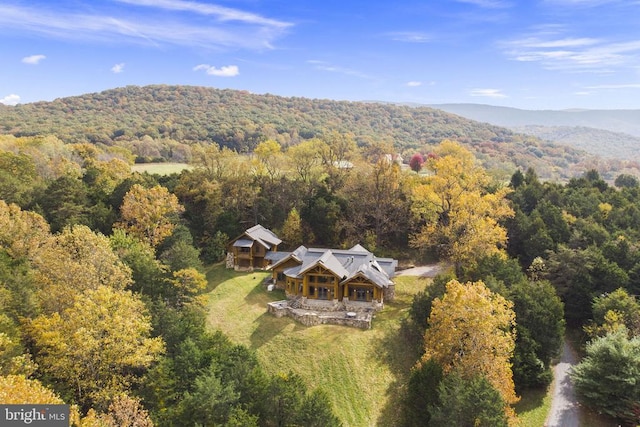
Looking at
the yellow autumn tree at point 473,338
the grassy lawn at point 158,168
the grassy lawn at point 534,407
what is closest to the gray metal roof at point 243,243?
the yellow autumn tree at point 473,338

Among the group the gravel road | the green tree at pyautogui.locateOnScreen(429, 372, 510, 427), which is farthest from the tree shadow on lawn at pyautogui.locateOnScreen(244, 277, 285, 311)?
the gravel road

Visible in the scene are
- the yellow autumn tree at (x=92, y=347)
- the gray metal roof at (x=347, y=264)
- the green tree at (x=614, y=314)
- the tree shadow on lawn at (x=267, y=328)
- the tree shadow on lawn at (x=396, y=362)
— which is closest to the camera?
the yellow autumn tree at (x=92, y=347)

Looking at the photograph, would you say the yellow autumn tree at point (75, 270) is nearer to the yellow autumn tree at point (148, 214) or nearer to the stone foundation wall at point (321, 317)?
the yellow autumn tree at point (148, 214)

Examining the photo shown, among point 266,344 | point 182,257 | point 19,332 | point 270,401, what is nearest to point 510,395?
point 270,401

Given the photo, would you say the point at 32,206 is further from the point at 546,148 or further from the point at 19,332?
the point at 546,148

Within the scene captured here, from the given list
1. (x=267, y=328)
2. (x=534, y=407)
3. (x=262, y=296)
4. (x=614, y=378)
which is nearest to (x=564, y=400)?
(x=534, y=407)
